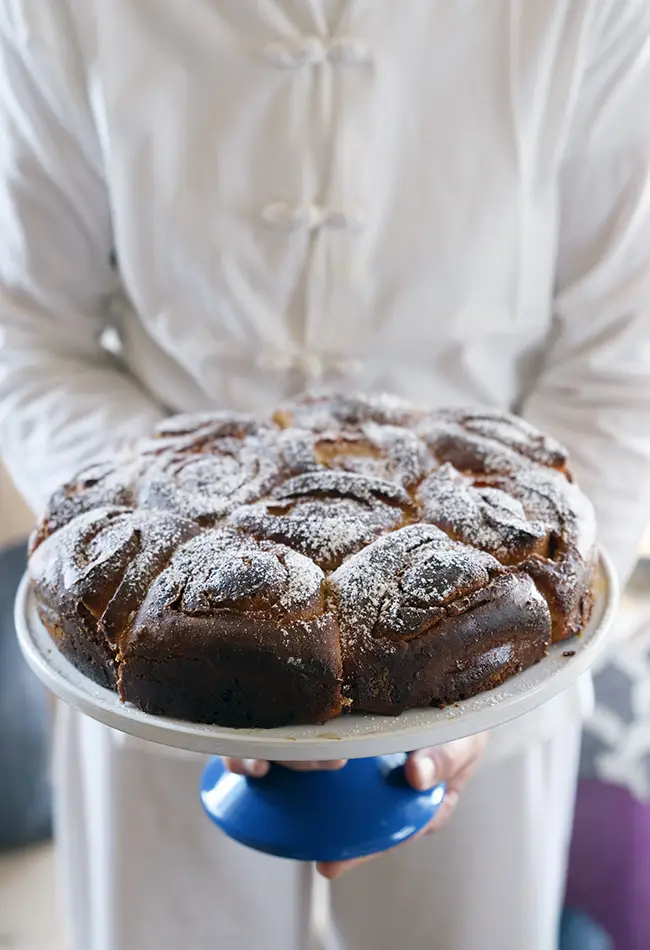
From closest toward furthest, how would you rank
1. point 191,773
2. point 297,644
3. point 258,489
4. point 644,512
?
1. point 297,644
2. point 258,489
3. point 644,512
4. point 191,773

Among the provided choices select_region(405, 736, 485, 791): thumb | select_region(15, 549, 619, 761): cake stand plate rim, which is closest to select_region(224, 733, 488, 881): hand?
select_region(405, 736, 485, 791): thumb

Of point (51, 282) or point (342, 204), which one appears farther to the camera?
point (51, 282)

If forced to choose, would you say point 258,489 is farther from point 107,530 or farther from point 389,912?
point 389,912

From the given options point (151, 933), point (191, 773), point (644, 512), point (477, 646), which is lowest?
point (151, 933)

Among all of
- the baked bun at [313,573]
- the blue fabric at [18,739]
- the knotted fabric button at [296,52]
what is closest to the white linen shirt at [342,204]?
the knotted fabric button at [296,52]

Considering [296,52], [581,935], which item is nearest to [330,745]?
[296,52]

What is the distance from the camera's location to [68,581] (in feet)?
2.12

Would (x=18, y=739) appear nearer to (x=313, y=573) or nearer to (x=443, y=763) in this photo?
(x=443, y=763)

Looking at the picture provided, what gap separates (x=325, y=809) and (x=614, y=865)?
1012mm

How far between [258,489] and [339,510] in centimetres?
8

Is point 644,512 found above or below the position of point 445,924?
above

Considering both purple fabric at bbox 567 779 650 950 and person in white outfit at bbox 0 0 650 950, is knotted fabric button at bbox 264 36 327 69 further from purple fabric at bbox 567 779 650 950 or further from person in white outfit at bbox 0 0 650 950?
purple fabric at bbox 567 779 650 950

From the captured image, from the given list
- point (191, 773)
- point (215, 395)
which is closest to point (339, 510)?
point (215, 395)

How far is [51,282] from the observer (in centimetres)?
108
